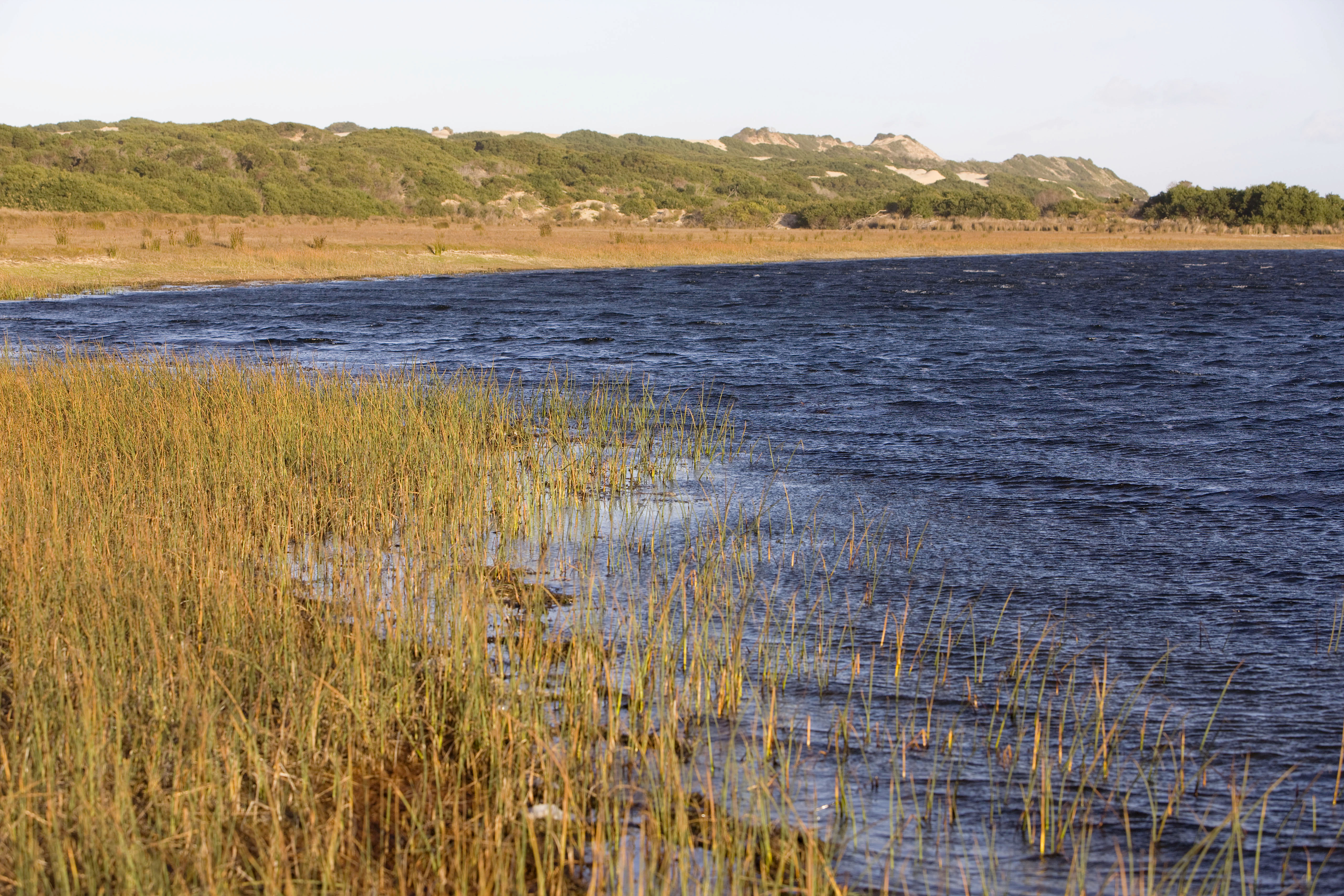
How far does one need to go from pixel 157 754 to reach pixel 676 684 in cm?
237

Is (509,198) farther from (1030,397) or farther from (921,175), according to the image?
(921,175)

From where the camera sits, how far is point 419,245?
150 feet

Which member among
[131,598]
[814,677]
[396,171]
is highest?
[396,171]

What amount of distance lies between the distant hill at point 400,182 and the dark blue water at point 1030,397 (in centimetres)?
3646

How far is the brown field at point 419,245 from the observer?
1362 inches

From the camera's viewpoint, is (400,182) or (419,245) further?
(400,182)

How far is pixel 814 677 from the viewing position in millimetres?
5570

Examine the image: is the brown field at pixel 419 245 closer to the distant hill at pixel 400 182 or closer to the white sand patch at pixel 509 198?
the distant hill at pixel 400 182

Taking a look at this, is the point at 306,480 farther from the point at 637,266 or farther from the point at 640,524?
the point at 637,266

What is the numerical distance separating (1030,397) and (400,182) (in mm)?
79559

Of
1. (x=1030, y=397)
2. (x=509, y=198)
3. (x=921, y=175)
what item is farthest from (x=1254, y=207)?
(x=921, y=175)

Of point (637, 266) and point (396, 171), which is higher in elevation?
point (396, 171)

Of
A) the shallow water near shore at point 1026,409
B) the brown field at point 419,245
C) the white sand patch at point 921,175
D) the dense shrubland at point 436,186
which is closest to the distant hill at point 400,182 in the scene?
the dense shrubland at point 436,186

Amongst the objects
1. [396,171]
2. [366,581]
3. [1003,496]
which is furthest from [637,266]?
[396,171]
